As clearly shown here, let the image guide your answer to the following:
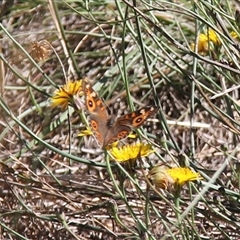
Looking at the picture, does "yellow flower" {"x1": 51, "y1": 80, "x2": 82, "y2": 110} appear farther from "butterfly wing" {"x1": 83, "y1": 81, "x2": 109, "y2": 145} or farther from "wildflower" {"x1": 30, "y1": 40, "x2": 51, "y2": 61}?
"wildflower" {"x1": 30, "y1": 40, "x2": 51, "y2": 61}

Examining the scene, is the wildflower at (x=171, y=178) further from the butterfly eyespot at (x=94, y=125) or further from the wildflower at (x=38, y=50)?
the wildflower at (x=38, y=50)

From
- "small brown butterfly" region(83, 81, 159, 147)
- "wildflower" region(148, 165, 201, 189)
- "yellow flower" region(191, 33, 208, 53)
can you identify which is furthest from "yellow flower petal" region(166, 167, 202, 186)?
"yellow flower" region(191, 33, 208, 53)

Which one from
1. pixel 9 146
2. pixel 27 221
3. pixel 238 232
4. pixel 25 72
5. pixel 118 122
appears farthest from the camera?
pixel 25 72

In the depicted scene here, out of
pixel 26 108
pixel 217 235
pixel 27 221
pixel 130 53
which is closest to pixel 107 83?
pixel 130 53

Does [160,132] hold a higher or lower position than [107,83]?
lower

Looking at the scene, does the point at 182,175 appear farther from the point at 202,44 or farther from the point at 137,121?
the point at 202,44

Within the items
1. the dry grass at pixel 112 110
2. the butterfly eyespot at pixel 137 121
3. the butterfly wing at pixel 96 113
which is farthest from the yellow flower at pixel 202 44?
the butterfly eyespot at pixel 137 121

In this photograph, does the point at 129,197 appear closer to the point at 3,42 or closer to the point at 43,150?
the point at 43,150

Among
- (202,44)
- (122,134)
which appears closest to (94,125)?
(122,134)
